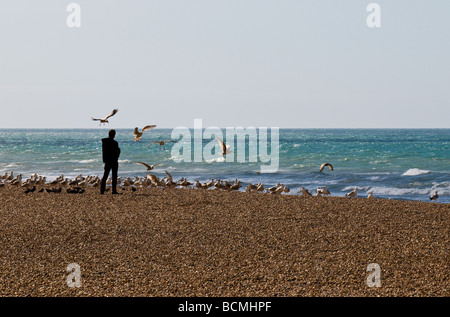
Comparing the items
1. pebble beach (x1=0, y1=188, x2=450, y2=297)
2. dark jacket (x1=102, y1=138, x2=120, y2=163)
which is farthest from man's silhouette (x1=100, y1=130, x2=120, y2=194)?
pebble beach (x1=0, y1=188, x2=450, y2=297)

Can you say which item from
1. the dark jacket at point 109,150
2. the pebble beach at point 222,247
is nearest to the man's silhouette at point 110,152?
the dark jacket at point 109,150

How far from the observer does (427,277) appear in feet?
23.8

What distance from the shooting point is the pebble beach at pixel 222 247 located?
6.89m

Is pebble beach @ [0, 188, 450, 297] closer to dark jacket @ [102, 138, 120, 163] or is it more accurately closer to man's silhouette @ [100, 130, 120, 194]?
man's silhouette @ [100, 130, 120, 194]

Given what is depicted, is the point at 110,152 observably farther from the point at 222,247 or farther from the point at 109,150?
the point at 222,247

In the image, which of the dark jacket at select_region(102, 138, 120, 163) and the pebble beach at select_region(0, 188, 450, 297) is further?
the dark jacket at select_region(102, 138, 120, 163)

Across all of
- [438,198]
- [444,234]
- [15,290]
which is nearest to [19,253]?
[15,290]

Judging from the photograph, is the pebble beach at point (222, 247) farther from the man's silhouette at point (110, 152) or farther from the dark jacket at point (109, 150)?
the dark jacket at point (109, 150)

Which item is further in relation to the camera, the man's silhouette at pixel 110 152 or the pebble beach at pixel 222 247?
the man's silhouette at pixel 110 152

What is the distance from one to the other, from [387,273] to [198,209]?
19.9 ft

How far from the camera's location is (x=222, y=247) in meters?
8.87

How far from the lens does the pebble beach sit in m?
6.89

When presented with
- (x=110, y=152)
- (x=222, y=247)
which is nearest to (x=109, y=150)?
(x=110, y=152)
